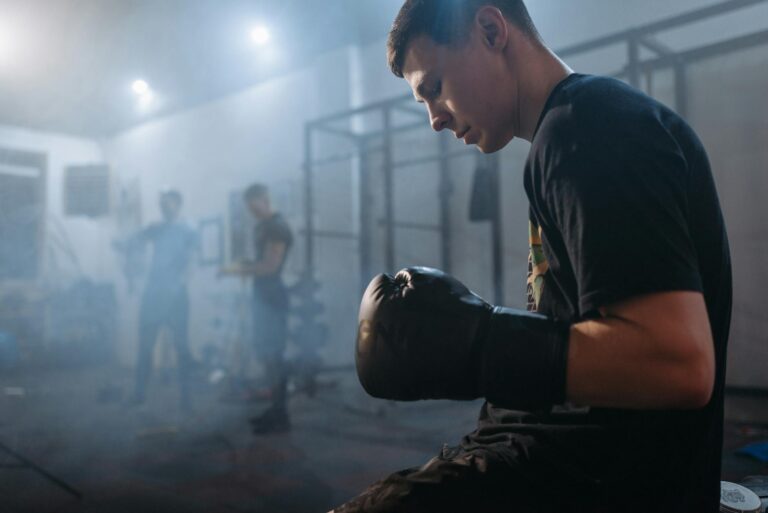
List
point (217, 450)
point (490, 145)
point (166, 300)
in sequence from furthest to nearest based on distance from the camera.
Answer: point (166, 300) < point (217, 450) < point (490, 145)

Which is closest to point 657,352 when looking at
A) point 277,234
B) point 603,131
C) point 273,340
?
point 603,131

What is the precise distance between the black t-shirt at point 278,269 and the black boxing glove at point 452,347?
2951mm

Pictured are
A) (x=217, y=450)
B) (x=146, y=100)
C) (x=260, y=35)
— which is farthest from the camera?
(x=146, y=100)

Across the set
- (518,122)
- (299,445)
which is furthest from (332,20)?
(518,122)

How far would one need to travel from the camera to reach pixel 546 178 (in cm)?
73

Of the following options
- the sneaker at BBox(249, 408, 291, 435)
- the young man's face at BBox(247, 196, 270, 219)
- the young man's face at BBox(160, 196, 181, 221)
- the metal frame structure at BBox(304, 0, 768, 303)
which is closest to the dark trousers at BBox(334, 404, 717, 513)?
the metal frame structure at BBox(304, 0, 768, 303)

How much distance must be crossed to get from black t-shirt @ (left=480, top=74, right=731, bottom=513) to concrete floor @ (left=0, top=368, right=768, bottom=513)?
5.53 ft

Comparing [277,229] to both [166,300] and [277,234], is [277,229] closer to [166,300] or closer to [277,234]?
[277,234]

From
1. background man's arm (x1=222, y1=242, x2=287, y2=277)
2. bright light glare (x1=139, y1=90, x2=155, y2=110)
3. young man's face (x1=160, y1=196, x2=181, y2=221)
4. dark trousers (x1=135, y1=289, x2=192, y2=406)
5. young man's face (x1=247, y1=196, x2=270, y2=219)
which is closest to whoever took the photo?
background man's arm (x1=222, y1=242, x2=287, y2=277)

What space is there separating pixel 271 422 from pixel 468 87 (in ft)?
9.82

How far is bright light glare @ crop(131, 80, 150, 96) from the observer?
262 inches

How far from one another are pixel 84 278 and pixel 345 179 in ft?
15.1

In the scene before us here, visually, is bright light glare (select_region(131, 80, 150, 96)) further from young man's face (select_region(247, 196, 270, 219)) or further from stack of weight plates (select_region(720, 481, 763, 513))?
stack of weight plates (select_region(720, 481, 763, 513))

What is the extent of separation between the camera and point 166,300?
4.39 meters
